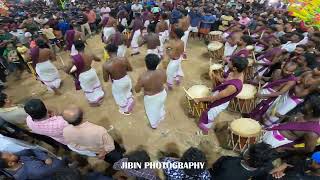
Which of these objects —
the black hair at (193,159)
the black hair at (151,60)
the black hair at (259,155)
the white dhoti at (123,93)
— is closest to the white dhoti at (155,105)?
the black hair at (151,60)

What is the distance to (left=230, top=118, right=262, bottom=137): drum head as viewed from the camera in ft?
14.9

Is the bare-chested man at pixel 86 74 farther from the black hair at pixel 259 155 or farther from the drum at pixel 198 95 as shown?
the black hair at pixel 259 155

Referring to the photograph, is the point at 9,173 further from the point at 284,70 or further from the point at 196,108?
the point at 284,70

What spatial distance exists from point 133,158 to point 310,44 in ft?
17.4

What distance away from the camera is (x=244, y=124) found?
472 centimetres

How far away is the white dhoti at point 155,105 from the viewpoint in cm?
509

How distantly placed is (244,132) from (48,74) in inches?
199

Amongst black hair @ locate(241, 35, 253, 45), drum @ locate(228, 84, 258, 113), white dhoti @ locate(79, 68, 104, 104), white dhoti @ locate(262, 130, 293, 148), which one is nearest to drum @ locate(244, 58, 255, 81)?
black hair @ locate(241, 35, 253, 45)

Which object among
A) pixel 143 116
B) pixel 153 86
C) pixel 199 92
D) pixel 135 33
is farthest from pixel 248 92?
pixel 135 33

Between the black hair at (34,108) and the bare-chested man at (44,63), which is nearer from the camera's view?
the black hair at (34,108)

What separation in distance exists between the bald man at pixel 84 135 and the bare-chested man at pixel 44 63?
11.0 feet

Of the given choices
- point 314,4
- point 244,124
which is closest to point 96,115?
point 244,124

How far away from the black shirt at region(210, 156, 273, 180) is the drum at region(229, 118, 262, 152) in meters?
1.36

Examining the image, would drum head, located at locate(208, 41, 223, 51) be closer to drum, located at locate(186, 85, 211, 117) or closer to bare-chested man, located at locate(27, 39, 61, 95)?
drum, located at locate(186, 85, 211, 117)
